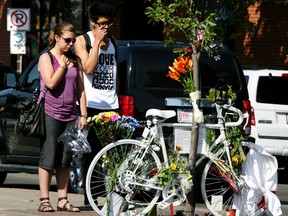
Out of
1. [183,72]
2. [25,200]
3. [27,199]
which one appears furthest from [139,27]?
[183,72]

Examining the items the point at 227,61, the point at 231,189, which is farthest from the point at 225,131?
the point at 227,61

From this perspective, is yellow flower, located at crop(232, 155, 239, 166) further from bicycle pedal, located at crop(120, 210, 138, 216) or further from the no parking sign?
the no parking sign

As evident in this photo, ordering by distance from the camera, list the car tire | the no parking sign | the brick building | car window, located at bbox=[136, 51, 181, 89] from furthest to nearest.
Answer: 1. the no parking sign
2. the brick building
3. the car tire
4. car window, located at bbox=[136, 51, 181, 89]

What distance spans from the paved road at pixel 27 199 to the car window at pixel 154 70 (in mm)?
1395

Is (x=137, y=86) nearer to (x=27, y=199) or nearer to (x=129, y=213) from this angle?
(x=27, y=199)

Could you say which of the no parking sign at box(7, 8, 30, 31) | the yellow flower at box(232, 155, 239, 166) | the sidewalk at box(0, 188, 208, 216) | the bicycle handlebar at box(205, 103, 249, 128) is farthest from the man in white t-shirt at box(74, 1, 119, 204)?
the no parking sign at box(7, 8, 30, 31)

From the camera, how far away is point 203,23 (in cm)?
945

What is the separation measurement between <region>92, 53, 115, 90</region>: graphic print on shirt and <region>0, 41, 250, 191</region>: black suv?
1203 millimetres

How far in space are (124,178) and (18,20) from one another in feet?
51.6

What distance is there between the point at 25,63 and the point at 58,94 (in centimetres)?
2154

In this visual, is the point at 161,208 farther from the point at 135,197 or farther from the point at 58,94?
the point at 58,94

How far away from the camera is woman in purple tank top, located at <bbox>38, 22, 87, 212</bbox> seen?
10.3 m

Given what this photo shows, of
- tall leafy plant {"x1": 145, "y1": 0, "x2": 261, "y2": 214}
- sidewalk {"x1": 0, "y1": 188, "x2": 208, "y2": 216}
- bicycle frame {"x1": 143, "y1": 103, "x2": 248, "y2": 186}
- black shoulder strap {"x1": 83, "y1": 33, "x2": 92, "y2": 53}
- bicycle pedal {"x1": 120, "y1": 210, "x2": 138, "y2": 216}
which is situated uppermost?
tall leafy plant {"x1": 145, "y1": 0, "x2": 261, "y2": 214}

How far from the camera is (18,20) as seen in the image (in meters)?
24.8
